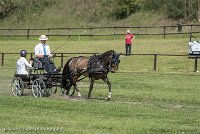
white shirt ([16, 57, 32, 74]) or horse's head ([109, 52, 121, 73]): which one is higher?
horse's head ([109, 52, 121, 73])

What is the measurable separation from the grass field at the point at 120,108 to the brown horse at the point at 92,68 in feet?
2.12

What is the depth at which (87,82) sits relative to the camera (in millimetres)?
25281

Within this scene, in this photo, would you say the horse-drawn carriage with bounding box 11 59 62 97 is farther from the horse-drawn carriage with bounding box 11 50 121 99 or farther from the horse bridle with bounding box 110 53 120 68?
the horse bridle with bounding box 110 53 120 68

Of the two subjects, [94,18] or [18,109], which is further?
[94,18]

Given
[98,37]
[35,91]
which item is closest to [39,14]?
[98,37]

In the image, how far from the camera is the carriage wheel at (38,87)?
1862 cm

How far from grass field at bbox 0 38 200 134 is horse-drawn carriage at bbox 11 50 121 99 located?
0.45 m

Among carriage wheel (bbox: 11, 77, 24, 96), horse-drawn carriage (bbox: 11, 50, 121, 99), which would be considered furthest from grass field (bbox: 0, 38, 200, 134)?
horse-drawn carriage (bbox: 11, 50, 121, 99)

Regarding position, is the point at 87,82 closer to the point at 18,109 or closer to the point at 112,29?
the point at 18,109

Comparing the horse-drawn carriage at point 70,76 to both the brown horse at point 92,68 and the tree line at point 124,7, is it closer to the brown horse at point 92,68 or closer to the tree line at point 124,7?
the brown horse at point 92,68

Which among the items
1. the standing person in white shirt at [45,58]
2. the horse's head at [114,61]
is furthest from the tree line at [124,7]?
the horse's head at [114,61]

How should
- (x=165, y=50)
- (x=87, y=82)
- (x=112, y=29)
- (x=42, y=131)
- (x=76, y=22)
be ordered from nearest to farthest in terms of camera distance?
(x=42, y=131) → (x=87, y=82) → (x=165, y=50) → (x=112, y=29) → (x=76, y=22)

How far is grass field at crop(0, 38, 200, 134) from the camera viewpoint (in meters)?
12.0

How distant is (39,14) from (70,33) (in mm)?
11015
